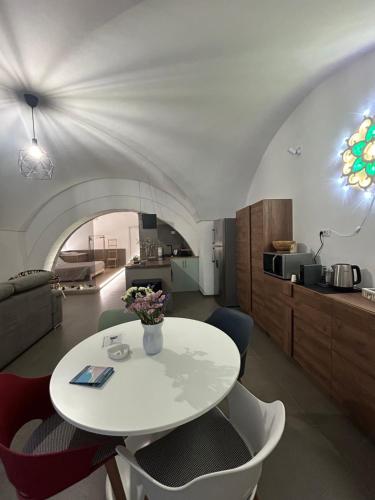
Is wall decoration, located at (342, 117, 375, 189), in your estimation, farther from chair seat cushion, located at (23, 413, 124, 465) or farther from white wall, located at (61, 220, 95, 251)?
white wall, located at (61, 220, 95, 251)

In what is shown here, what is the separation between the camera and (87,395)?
0.99 meters

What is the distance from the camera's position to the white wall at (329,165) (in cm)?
209

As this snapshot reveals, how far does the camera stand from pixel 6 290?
2.62 m

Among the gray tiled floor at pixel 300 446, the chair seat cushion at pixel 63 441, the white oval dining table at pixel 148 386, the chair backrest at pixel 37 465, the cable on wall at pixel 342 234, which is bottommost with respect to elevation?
the gray tiled floor at pixel 300 446

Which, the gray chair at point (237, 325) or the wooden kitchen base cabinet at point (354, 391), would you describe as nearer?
the wooden kitchen base cabinet at point (354, 391)

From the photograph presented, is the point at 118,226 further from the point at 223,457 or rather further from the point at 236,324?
the point at 223,457

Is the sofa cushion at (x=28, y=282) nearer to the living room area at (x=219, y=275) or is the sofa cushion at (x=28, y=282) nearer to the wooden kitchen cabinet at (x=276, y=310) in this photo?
the living room area at (x=219, y=275)

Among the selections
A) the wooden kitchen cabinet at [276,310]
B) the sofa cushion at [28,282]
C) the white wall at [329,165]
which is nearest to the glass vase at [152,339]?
the wooden kitchen cabinet at [276,310]

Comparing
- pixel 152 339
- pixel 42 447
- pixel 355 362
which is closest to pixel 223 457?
pixel 152 339

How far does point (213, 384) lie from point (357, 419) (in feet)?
4.78

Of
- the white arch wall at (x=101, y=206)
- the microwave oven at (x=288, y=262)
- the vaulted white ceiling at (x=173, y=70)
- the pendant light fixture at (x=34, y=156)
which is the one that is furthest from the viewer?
the white arch wall at (x=101, y=206)

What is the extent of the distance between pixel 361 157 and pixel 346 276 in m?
1.18

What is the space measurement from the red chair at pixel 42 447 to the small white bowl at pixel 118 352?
37 centimetres

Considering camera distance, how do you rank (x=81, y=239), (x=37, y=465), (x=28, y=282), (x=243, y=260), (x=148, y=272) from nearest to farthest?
1. (x=37, y=465)
2. (x=28, y=282)
3. (x=243, y=260)
4. (x=148, y=272)
5. (x=81, y=239)
